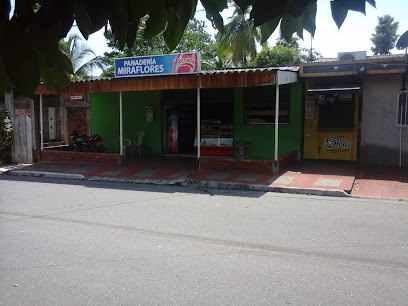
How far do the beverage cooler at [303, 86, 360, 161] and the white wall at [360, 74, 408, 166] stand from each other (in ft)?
0.98

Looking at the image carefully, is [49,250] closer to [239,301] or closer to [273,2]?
[239,301]

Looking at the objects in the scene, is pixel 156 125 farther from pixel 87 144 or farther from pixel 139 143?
pixel 87 144

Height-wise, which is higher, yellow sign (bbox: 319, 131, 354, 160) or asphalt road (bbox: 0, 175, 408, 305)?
yellow sign (bbox: 319, 131, 354, 160)

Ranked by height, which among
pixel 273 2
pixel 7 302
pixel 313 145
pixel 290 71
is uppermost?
pixel 290 71

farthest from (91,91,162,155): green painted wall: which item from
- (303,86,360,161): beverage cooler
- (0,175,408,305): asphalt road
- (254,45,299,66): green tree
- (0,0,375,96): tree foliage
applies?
(0,0,375,96): tree foliage

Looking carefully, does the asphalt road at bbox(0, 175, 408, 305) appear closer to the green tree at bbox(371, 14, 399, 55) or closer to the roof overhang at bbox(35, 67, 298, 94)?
the roof overhang at bbox(35, 67, 298, 94)

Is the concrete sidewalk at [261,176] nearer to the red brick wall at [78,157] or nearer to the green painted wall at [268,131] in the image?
the red brick wall at [78,157]

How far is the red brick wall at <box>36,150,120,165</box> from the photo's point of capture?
1351cm

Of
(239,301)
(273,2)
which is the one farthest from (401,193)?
(273,2)

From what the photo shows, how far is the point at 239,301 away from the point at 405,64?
10140 mm

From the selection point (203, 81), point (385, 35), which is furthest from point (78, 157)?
point (385, 35)

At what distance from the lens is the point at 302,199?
348 inches

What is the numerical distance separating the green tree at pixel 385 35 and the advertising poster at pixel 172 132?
3573cm

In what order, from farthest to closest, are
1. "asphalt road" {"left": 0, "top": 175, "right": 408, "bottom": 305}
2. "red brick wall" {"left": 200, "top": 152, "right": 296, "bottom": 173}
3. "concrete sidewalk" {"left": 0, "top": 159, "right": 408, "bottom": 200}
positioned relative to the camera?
"red brick wall" {"left": 200, "top": 152, "right": 296, "bottom": 173} < "concrete sidewalk" {"left": 0, "top": 159, "right": 408, "bottom": 200} < "asphalt road" {"left": 0, "top": 175, "right": 408, "bottom": 305}
